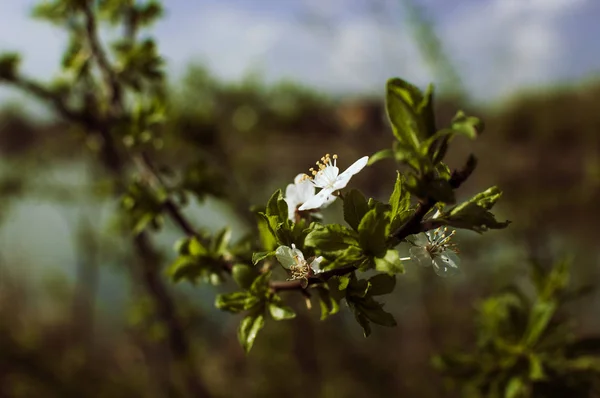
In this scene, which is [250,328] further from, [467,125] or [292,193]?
[467,125]

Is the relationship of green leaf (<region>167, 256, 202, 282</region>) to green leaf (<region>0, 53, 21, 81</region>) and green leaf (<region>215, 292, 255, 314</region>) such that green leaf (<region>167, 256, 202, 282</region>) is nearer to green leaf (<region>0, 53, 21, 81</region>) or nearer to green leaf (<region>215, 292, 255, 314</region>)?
green leaf (<region>215, 292, 255, 314</region>)

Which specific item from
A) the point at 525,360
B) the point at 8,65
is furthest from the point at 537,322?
the point at 8,65

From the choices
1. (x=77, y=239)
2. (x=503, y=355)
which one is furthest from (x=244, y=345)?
(x=77, y=239)

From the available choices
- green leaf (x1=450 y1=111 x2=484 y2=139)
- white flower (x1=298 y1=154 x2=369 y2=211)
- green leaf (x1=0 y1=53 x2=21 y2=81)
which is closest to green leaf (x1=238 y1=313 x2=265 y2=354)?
white flower (x1=298 y1=154 x2=369 y2=211)

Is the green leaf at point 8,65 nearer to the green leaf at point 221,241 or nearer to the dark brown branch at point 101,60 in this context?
the dark brown branch at point 101,60

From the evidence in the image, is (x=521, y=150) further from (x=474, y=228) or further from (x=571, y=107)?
(x=474, y=228)

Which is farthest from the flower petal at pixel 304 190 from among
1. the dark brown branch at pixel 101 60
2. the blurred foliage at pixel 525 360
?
the dark brown branch at pixel 101 60
